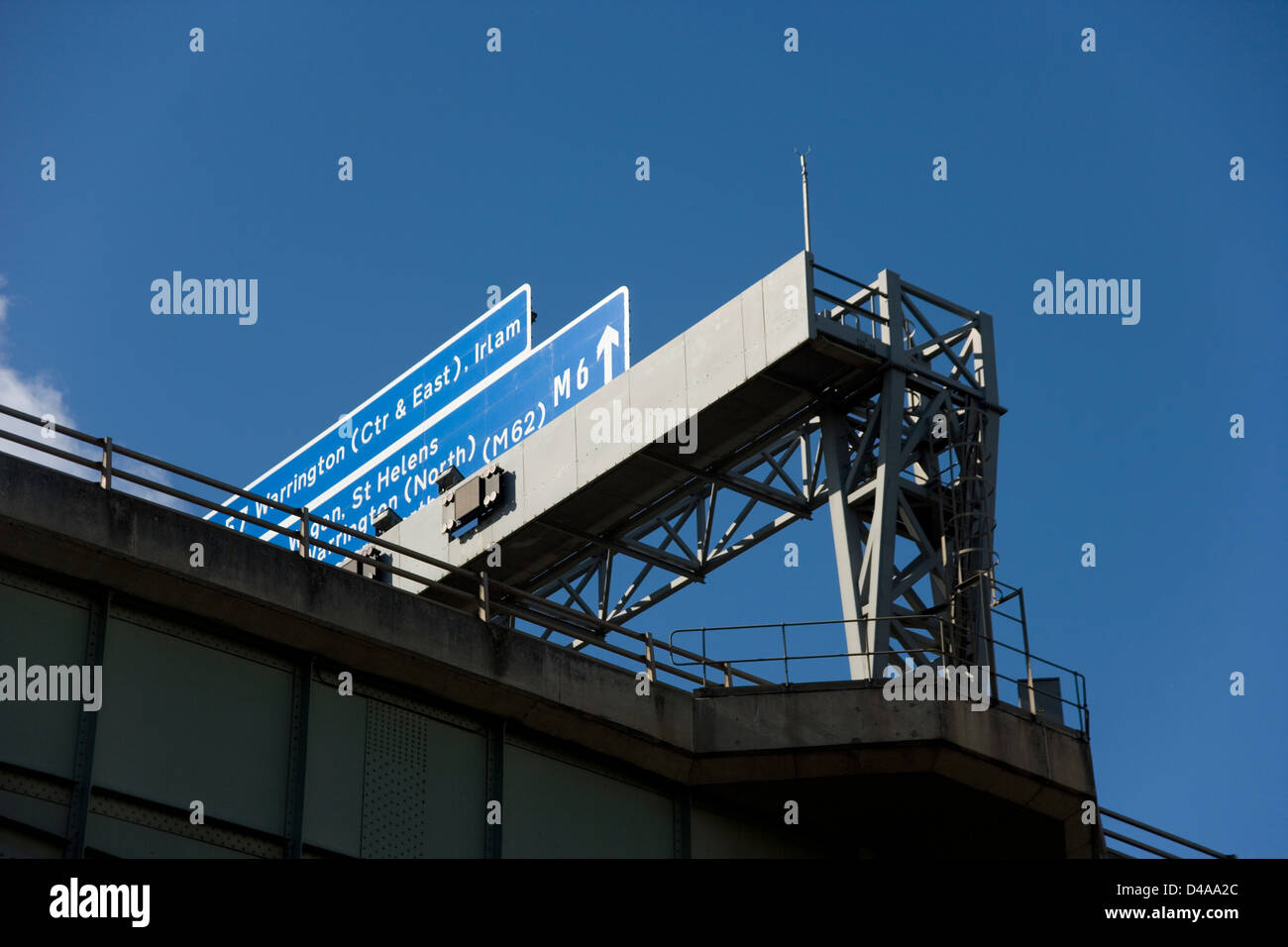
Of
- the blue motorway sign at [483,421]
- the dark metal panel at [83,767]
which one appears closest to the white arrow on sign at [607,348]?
the blue motorway sign at [483,421]

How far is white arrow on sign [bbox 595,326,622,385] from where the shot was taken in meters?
26.5

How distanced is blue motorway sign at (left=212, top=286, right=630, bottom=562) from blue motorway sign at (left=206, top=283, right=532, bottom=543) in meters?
0.07

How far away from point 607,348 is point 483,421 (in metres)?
2.61

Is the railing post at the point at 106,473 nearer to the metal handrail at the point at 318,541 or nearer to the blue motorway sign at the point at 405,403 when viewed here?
the metal handrail at the point at 318,541

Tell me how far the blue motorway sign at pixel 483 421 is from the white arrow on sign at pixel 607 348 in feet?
0.04

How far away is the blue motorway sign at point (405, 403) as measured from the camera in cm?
2789

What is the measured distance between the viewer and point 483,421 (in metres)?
28.3

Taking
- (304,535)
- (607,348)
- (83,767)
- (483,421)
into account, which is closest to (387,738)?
(304,535)

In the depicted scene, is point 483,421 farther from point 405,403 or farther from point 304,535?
point 304,535

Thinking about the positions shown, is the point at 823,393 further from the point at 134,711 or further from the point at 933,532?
the point at 134,711

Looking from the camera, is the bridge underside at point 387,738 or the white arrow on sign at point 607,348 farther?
the white arrow on sign at point 607,348

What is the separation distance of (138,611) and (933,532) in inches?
433
